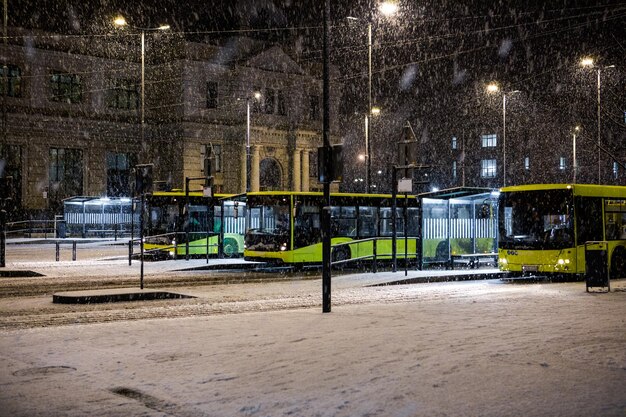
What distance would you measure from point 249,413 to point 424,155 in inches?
3402

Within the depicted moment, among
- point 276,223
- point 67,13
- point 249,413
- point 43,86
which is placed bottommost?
→ point 249,413

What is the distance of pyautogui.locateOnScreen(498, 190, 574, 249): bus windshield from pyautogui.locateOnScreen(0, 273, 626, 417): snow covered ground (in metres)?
7.99

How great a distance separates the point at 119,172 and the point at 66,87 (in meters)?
7.33

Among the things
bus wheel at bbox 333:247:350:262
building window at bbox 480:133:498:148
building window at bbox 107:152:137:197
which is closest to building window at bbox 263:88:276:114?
building window at bbox 107:152:137:197

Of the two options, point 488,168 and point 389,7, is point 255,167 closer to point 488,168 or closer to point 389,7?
point 488,168

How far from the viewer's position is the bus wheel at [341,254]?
2850 centimetres

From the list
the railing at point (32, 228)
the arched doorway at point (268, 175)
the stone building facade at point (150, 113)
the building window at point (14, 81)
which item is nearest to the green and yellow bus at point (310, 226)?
the railing at point (32, 228)

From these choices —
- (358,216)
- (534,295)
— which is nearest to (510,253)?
(534,295)

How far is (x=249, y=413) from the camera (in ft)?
22.6

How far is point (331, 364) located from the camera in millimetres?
8977

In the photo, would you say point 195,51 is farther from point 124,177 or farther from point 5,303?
point 5,303

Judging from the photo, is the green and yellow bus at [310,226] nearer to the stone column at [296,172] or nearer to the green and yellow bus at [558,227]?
the green and yellow bus at [558,227]

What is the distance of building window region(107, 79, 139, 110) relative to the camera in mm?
60094

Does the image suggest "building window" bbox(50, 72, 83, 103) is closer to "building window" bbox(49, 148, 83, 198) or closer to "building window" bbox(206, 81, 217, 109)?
"building window" bbox(49, 148, 83, 198)
